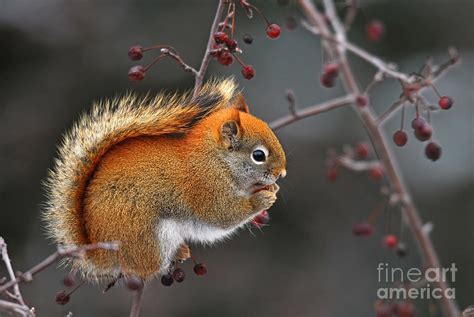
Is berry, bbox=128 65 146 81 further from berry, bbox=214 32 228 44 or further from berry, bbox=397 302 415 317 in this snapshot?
berry, bbox=397 302 415 317

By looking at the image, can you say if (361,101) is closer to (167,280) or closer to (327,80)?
(327,80)

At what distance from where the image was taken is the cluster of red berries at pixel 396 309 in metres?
1.57

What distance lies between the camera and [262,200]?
1944 mm

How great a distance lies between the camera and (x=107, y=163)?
188cm

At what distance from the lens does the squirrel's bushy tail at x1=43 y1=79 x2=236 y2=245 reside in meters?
1.86

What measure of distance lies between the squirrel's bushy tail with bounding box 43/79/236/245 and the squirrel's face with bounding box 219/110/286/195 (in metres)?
0.12

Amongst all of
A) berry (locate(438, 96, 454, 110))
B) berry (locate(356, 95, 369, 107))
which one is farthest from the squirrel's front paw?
berry (locate(356, 95, 369, 107))

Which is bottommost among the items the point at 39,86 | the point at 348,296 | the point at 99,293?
the point at 99,293

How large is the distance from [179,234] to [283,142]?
9.01 feet

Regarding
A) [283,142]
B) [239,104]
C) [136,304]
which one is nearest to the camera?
[136,304]

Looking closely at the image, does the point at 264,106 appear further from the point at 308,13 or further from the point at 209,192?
the point at 308,13

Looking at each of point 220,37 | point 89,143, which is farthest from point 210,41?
point 89,143

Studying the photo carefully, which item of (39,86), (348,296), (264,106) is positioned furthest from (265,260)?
→ (39,86)

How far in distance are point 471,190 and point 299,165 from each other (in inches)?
42.2
